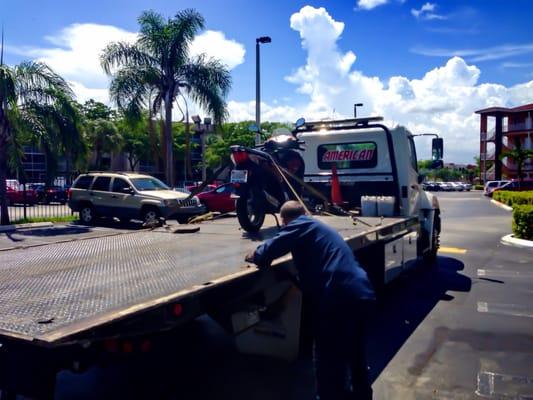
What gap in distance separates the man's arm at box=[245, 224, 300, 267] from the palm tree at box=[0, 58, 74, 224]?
14.1 metres

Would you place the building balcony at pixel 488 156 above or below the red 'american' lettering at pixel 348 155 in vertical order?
above

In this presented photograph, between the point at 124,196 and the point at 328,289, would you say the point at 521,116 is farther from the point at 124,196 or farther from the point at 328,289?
the point at 328,289

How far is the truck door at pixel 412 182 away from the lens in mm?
7941

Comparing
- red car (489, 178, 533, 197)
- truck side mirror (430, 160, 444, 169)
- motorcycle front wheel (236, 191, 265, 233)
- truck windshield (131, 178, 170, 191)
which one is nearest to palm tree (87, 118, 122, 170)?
truck windshield (131, 178, 170, 191)

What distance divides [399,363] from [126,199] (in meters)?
12.0

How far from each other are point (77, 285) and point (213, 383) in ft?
5.17

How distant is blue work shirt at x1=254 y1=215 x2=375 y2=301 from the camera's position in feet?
11.0

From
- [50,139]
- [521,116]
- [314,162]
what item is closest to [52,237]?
[50,139]

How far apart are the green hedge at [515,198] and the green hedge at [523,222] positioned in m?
5.45

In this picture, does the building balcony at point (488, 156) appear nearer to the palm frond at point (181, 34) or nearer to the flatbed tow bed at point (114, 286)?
the palm frond at point (181, 34)

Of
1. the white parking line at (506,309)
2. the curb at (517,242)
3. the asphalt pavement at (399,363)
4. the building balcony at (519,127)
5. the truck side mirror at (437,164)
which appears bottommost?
the curb at (517,242)

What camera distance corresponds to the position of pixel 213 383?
13.9 feet

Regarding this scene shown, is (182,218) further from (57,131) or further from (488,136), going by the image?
(488,136)

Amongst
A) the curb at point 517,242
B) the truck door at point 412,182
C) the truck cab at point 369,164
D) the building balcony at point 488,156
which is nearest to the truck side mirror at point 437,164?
the truck cab at point 369,164
